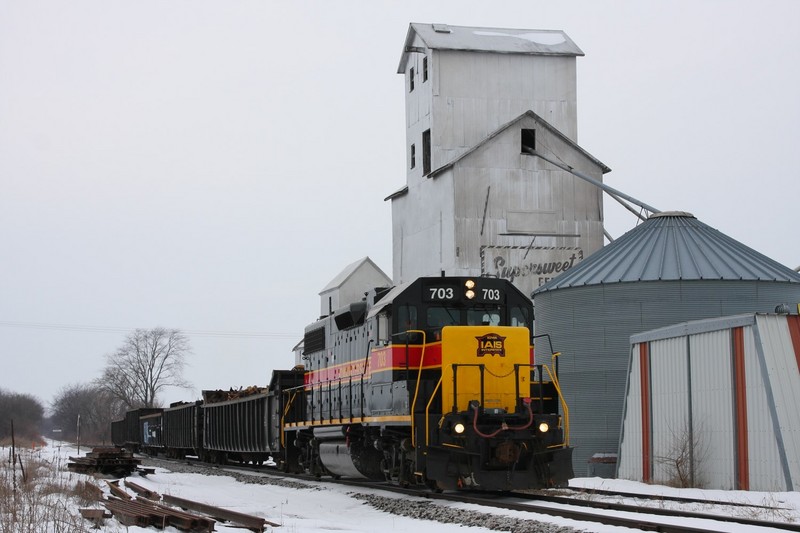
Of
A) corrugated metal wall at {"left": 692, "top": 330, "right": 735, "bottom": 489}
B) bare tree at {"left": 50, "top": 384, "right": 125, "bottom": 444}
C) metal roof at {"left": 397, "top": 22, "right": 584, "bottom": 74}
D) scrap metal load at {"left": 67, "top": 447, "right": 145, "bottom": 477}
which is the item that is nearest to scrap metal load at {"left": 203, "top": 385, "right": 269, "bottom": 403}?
scrap metal load at {"left": 67, "top": 447, "right": 145, "bottom": 477}

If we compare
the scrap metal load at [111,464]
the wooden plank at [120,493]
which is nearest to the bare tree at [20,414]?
the scrap metal load at [111,464]

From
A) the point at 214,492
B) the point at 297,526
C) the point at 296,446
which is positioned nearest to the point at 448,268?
the point at 296,446

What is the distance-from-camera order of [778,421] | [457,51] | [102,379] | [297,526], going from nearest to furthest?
[297,526] < [778,421] < [457,51] < [102,379]

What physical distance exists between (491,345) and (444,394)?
1.15m

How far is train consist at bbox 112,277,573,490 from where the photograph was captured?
15914 millimetres

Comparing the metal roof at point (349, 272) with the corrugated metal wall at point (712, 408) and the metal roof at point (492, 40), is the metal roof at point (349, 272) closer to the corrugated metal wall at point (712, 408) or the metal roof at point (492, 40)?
the metal roof at point (492, 40)

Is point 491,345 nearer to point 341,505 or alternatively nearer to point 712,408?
point 341,505

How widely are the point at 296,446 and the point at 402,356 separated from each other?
29.4 feet

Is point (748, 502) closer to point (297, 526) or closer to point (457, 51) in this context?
point (297, 526)

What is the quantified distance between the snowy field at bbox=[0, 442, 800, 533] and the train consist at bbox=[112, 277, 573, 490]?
0.82 m

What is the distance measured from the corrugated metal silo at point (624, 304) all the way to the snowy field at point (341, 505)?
4.18 metres

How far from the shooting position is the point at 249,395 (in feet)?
103

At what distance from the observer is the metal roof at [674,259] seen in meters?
27.5

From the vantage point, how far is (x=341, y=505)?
16.8 metres
